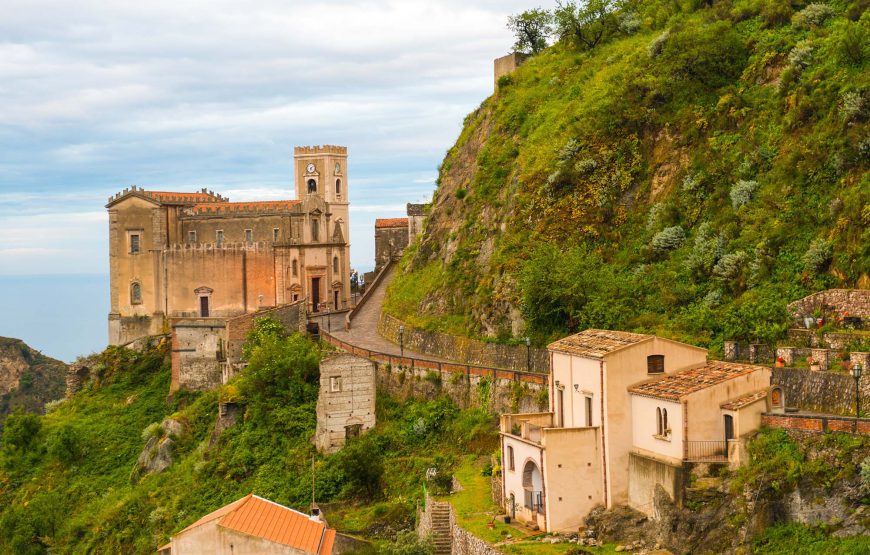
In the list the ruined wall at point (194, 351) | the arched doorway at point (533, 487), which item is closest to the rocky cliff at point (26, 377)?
the ruined wall at point (194, 351)

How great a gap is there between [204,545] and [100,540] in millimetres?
17492

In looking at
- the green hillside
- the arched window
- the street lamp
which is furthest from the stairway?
the street lamp

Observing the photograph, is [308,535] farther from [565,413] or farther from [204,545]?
[565,413]

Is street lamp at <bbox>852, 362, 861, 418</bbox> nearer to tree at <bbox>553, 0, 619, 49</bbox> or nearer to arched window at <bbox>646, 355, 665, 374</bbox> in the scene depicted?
arched window at <bbox>646, 355, 665, 374</bbox>

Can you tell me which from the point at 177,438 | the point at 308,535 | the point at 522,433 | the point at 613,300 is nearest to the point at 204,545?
the point at 308,535

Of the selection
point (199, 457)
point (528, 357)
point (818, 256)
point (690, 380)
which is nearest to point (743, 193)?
point (818, 256)

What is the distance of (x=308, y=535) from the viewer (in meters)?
33.4

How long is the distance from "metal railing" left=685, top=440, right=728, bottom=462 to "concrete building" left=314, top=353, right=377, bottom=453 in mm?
18884

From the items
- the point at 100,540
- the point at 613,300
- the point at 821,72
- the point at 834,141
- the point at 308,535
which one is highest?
the point at 821,72

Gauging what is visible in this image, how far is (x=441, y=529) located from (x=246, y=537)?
212 inches

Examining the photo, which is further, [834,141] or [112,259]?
[112,259]

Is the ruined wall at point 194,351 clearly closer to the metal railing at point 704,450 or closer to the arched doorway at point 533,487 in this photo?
the arched doorway at point 533,487

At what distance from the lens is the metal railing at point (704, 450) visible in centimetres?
2709

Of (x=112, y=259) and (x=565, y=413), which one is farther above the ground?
(x=112, y=259)
